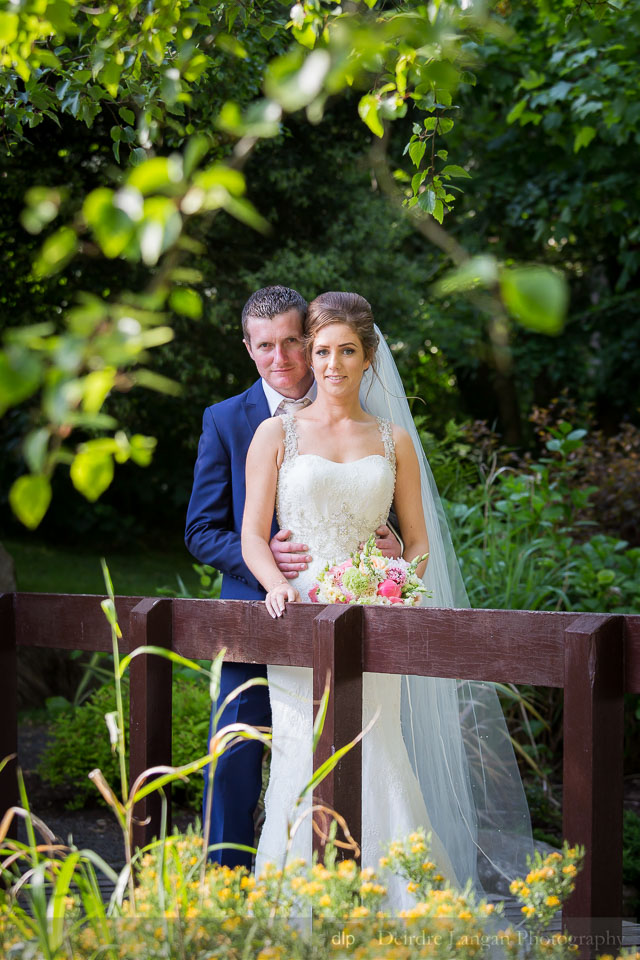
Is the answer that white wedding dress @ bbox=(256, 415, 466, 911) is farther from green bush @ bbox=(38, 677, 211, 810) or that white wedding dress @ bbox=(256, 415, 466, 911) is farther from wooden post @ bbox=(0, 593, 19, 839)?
green bush @ bbox=(38, 677, 211, 810)

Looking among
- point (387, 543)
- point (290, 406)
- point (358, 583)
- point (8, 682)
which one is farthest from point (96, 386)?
point (8, 682)

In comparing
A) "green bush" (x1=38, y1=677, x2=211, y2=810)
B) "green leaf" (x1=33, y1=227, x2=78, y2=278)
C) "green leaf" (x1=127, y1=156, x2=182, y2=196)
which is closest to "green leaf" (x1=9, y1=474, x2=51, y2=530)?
"green leaf" (x1=33, y1=227, x2=78, y2=278)

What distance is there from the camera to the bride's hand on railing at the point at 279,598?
113 inches

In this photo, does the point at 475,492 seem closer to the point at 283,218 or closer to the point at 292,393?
the point at 292,393

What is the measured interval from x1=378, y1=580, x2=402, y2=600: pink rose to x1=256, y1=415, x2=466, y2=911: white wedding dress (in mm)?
349

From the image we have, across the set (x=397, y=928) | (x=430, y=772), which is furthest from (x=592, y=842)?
(x=430, y=772)

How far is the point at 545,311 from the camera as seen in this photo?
0.94m

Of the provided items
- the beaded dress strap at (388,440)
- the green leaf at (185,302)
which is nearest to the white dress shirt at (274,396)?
the beaded dress strap at (388,440)

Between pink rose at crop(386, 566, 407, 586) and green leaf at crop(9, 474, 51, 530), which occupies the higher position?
green leaf at crop(9, 474, 51, 530)

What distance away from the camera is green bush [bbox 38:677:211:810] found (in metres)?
5.32

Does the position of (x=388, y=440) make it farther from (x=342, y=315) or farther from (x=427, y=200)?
(x=427, y=200)

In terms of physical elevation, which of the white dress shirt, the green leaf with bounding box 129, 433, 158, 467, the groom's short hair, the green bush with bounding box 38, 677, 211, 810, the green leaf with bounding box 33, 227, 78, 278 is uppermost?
the groom's short hair

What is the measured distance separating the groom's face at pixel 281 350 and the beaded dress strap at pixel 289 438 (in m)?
0.18

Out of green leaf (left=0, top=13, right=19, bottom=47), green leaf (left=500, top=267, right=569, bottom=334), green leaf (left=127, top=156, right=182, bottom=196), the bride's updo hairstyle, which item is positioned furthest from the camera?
the bride's updo hairstyle
